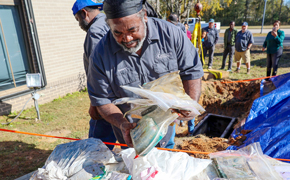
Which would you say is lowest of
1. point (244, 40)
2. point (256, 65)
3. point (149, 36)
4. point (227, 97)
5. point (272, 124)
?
point (227, 97)

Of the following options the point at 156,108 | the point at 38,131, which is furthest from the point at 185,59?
the point at 38,131

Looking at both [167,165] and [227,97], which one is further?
[227,97]

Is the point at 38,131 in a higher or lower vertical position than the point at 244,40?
lower

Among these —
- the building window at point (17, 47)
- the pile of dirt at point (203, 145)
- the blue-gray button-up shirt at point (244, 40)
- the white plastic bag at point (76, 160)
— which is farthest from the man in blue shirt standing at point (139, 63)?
the blue-gray button-up shirt at point (244, 40)

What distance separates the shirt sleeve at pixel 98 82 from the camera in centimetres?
175

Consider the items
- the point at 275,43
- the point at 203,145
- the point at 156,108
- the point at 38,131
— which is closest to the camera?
the point at 156,108

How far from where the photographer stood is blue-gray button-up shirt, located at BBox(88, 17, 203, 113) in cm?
175

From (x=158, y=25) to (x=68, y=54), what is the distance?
559cm

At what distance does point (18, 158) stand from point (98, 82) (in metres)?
3.01

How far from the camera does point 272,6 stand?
39.7m

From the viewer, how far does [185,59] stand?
6.07 ft

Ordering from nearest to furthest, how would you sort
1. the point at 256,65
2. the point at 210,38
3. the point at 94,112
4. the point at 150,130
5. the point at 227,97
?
1. the point at 150,130
2. the point at 94,112
3. the point at 227,97
4. the point at 210,38
5. the point at 256,65

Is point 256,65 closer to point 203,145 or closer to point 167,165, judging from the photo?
point 203,145

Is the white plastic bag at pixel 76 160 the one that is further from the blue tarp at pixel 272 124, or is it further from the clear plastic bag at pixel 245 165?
the blue tarp at pixel 272 124
